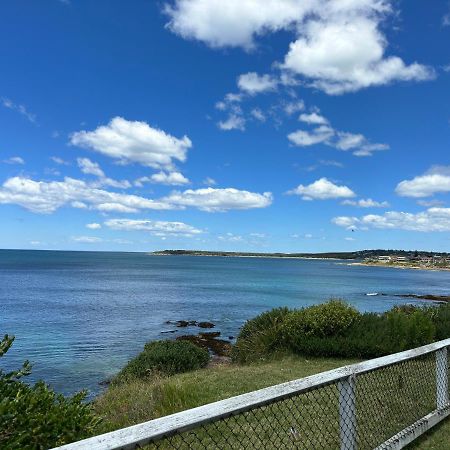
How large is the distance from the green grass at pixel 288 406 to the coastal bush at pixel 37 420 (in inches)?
38.5

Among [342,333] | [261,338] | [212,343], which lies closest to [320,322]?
[342,333]

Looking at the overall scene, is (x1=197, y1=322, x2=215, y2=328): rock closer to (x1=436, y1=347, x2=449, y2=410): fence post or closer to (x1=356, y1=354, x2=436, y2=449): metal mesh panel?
(x1=356, y1=354, x2=436, y2=449): metal mesh panel

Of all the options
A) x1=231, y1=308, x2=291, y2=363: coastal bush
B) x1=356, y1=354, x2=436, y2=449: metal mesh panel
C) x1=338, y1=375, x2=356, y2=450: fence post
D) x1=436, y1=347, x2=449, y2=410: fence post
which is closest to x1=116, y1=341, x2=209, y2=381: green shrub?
x1=231, y1=308, x2=291, y2=363: coastal bush

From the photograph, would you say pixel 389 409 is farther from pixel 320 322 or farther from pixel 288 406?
pixel 320 322

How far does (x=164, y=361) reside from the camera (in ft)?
52.6

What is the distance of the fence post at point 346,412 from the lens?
4.63 meters

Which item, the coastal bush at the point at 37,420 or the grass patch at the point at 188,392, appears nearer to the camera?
the coastal bush at the point at 37,420

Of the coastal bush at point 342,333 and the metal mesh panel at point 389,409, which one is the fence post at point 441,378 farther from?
the coastal bush at point 342,333

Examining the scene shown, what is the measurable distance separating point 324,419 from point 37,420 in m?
4.25

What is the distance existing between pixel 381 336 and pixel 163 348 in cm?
761

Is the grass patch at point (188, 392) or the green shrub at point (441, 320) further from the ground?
the green shrub at point (441, 320)

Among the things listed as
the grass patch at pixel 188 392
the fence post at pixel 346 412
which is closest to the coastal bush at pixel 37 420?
the fence post at pixel 346 412

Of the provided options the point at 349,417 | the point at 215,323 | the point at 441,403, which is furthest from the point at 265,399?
the point at 215,323

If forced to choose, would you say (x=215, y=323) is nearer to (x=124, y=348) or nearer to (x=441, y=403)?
(x=124, y=348)
